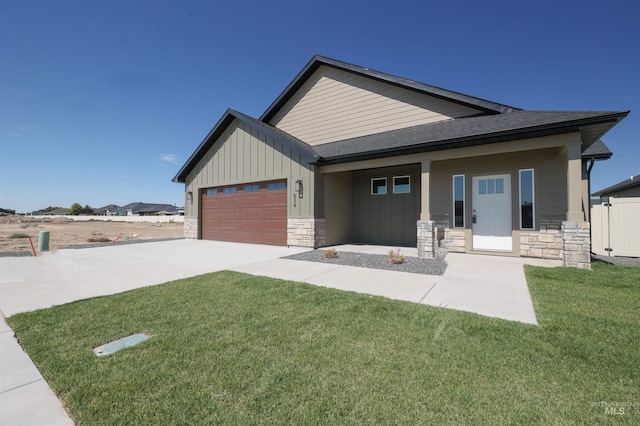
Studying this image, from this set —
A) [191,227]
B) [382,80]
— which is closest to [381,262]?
[382,80]

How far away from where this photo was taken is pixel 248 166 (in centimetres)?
1165

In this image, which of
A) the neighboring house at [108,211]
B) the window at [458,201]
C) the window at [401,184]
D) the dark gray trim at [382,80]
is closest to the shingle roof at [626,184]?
the dark gray trim at [382,80]

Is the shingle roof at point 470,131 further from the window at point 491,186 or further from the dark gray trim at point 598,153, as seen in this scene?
the window at point 491,186

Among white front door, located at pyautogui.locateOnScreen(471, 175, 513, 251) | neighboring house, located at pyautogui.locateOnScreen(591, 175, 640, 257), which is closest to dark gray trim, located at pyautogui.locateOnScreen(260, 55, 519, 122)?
white front door, located at pyautogui.locateOnScreen(471, 175, 513, 251)

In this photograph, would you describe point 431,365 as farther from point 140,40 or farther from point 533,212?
point 140,40

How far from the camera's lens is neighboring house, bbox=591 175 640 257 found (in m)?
8.26

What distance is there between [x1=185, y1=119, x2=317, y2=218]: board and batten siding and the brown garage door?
377 millimetres

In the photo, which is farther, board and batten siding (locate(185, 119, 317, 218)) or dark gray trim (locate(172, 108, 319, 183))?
board and batten siding (locate(185, 119, 317, 218))

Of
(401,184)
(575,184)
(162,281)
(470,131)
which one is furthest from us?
(401,184)

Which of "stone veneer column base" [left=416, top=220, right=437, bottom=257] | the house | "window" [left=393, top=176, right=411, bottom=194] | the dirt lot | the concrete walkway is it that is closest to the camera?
the concrete walkway

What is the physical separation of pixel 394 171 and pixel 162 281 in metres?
8.79

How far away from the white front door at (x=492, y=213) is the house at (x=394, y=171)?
1.3 inches

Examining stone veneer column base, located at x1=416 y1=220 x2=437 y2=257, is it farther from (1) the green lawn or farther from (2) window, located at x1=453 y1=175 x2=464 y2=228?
(1) the green lawn

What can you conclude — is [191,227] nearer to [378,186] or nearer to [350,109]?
[378,186]
